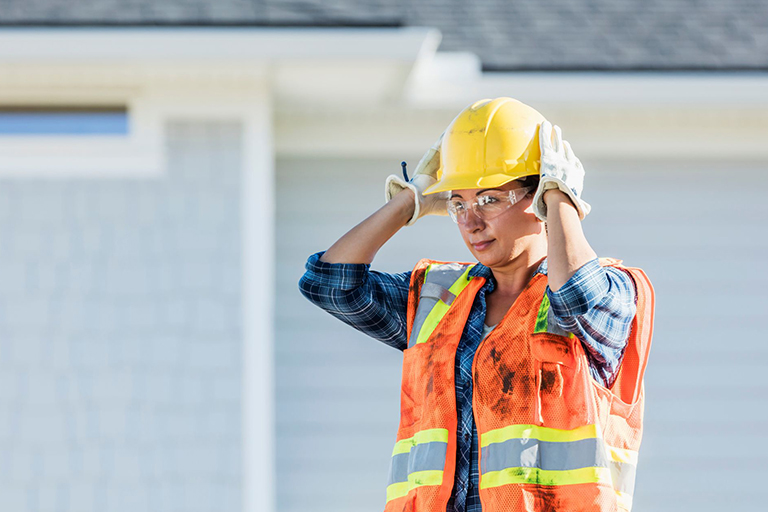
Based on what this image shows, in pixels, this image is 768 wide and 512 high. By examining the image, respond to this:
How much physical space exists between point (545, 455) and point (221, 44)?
3.85 m

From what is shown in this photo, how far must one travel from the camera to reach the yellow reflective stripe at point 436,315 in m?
2.87

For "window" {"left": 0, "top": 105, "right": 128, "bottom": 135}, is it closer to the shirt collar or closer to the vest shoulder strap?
the shirt collar

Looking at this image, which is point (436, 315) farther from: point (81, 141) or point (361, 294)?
point (81, 141)

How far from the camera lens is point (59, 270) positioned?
6117 mm

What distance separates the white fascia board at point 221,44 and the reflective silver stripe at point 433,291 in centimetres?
292

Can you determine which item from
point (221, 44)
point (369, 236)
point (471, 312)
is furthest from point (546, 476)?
point (221, 44)

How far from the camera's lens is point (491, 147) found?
2844mm

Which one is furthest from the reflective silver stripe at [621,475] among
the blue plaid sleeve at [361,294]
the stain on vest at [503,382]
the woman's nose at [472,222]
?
the blue plaid sleeve at [361,294]

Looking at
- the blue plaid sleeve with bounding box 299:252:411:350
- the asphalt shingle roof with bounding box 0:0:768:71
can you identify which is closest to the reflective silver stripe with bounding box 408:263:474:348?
the blue plaid sleeve with bounding box 299:252:411:350

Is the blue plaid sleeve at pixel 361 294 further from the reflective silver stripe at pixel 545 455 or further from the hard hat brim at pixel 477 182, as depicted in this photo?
the reflective silver stripe at pixel 545 455

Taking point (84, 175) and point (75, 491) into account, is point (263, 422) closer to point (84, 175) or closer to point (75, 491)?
point (75, 491)

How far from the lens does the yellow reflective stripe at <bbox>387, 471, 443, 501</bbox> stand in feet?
8.68

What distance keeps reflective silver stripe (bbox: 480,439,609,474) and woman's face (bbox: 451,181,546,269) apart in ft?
1.78

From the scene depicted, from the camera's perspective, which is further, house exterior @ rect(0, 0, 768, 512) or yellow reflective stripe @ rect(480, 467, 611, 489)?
house exterior @ rect(0, 0, 768, 512)
